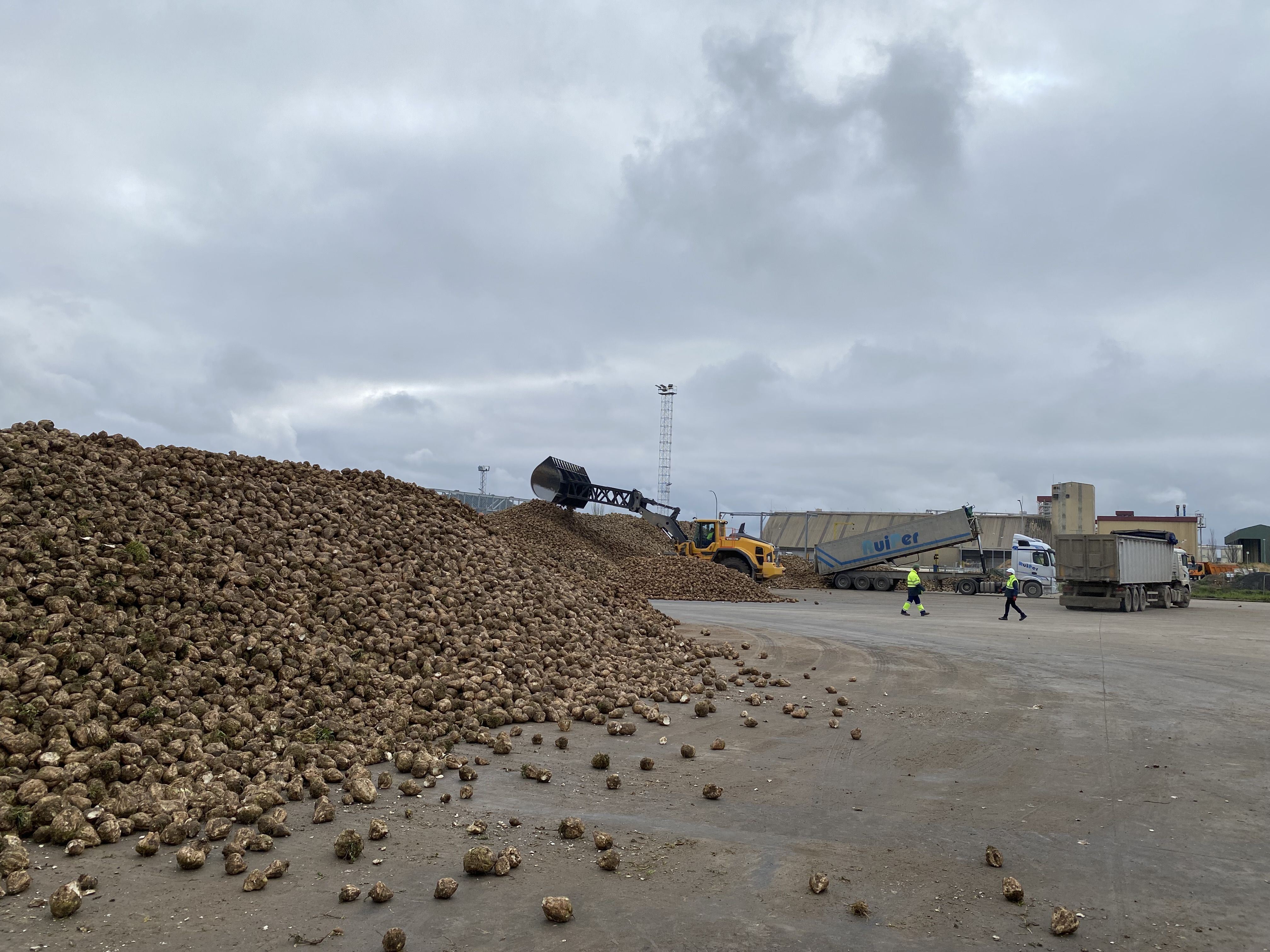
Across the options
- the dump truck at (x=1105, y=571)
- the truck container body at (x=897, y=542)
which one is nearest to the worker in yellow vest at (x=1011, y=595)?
the dump truck at (x=1105, y=571)

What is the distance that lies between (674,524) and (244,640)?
92.5ft

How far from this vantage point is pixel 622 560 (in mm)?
33094

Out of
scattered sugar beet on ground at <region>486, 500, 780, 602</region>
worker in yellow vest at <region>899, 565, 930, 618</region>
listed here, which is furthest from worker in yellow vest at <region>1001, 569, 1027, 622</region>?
scattered sugar beet on ground at <region>486, 500, 780, 602</region>

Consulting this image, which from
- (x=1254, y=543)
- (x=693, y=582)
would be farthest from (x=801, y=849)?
(x=1254, y=543)

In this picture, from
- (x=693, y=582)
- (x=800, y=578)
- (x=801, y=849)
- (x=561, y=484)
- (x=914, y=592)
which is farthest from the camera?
(x=800, y=578)

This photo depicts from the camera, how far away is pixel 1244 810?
6652 mm

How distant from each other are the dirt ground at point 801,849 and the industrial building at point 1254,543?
76105mm

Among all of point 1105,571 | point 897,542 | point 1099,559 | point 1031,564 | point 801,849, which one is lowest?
point 801,849

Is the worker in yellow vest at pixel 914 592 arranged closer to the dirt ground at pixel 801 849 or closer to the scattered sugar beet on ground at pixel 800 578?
the scattered sugar beet on ground at pixel 800 578

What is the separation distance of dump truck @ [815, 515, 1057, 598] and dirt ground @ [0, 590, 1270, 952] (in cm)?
2478

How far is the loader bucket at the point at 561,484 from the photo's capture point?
108ft

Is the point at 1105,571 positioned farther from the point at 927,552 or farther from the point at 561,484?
the point at 561,484

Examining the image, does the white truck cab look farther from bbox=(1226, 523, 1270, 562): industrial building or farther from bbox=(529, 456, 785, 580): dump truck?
bbox=(1226, 523, 1270, 562): industrial building

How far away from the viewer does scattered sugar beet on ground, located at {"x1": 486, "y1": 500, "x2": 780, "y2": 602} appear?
2817 cm
